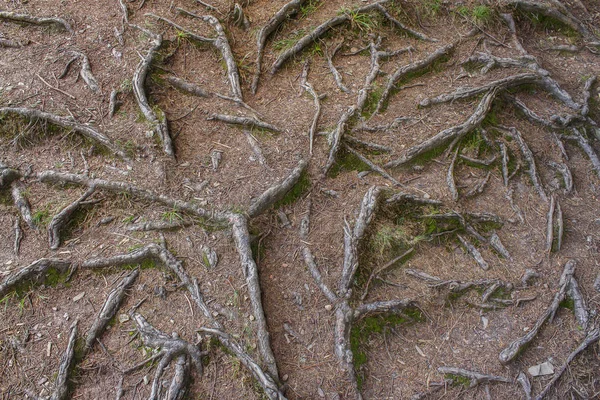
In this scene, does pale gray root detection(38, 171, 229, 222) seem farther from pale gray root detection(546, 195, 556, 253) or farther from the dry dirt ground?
pale gray root detection(546, 195, 556, 253)

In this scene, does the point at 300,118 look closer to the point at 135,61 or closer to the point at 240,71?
the point at 240,71

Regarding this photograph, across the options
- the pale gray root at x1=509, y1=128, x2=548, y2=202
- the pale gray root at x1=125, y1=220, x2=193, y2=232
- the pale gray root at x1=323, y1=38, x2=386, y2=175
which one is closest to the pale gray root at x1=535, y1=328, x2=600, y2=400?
the pale gray root at x1=509, y1=128, x2=548, y2=202

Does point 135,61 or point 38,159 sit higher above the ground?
point 135,61

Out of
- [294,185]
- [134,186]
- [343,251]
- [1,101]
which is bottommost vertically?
[343,251]

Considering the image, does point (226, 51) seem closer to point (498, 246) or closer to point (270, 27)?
point (270, 27)

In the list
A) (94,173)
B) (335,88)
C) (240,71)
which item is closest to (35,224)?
(94,173)
